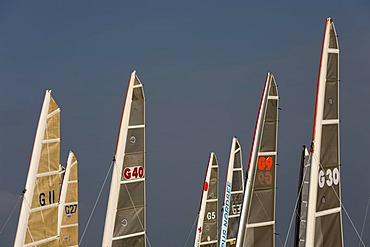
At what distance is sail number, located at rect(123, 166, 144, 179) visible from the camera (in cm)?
2223

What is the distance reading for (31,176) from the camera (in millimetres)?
20797

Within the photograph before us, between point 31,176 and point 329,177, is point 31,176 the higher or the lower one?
the lower one

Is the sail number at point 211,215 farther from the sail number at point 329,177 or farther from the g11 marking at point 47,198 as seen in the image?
the sail number at point 329,177

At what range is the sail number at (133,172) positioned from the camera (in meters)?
22.2

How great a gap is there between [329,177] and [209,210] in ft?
49.2

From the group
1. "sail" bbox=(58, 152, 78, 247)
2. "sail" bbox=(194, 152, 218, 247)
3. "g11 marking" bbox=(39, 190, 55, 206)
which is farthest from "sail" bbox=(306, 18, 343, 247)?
"sail" bbox=(194, 152, 218, 247)

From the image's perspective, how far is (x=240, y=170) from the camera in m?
30.6

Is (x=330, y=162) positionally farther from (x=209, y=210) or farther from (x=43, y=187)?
(x=209, y=210)

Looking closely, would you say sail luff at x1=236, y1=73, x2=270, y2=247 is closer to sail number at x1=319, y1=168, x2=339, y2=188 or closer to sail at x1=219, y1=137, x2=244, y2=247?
sail number at x1=319, y1=168, x2=339, y2=188

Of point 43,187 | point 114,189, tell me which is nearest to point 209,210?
point 114,189

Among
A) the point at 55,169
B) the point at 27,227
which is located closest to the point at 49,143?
the point at 55,169

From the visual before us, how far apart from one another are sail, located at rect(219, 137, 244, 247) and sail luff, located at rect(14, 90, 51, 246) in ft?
32.5

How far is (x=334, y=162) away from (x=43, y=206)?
7.73m

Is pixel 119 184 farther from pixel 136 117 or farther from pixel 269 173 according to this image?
pixel 269 173
